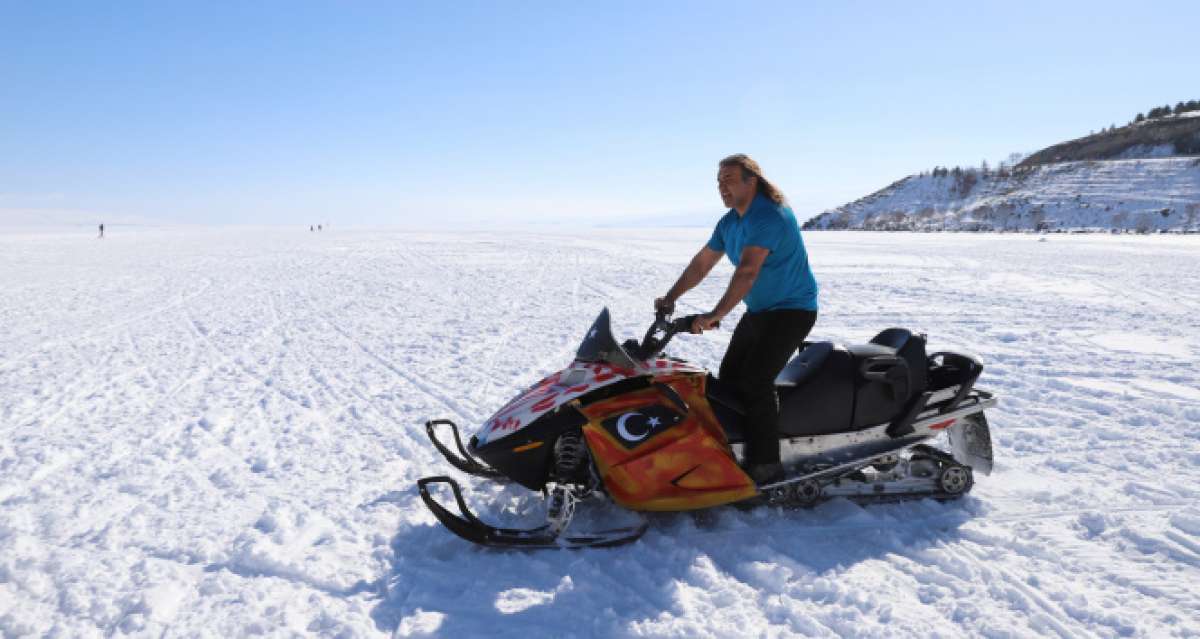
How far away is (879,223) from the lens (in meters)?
68.2

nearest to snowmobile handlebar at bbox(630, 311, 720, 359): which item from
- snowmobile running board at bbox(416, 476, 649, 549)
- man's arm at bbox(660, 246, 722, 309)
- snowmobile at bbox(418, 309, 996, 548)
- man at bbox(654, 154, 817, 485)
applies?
snowmobile at bbox(418, 309, 996, 548)

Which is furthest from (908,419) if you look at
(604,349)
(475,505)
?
(475,505)

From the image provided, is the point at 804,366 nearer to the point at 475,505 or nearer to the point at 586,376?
→ the point at 586,376

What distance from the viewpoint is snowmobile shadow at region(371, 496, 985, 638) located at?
119 inches

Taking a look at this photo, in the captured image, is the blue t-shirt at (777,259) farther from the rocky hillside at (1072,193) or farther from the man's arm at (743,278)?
the rocky hillside at (1072,193)

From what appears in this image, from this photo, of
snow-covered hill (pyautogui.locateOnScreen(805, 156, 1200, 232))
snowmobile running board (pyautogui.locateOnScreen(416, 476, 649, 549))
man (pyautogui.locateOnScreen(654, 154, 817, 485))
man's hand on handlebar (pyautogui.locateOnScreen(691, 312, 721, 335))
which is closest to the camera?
snowmobile running board (pyautogui.locateOnScreen(416, 476, 649, 549))

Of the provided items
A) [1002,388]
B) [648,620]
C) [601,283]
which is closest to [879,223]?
[601,283]

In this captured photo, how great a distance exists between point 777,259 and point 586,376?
1.19m

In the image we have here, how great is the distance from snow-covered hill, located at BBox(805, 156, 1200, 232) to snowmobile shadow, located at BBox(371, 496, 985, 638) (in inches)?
2196

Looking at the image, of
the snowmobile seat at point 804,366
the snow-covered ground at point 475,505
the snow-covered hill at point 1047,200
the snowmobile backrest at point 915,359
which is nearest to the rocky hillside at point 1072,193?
the snow-covered hill at point 1047,200

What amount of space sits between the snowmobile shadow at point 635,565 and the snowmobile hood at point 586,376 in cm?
64

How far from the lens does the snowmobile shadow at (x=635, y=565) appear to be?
9.89 feet

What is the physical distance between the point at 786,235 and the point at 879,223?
69953mm

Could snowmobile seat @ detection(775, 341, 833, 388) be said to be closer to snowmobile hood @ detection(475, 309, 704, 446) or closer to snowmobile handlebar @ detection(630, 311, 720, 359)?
snowmobile hood @ detection(475, 309, 704, 446)
